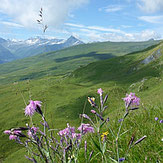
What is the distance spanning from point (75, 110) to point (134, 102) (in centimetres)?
5467

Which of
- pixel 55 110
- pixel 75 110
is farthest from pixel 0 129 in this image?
pixel 75 110

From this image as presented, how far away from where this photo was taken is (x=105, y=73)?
120 metres

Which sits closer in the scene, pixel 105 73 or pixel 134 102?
pixel 134 102

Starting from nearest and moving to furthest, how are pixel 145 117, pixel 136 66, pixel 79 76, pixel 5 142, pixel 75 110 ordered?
pixel 145 117
pixel 5 142
pixel 75 110
pixel 136 66
pixel 79 76

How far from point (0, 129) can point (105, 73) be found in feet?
260

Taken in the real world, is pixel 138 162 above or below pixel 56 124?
above

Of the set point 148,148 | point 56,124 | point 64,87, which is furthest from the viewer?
point 64,87

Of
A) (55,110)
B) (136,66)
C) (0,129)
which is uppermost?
(136,66)

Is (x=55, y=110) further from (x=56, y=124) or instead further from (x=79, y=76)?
(x=79, y=76)

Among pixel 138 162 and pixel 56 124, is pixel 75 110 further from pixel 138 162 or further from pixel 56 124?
pixel 138 162

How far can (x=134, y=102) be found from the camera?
2666 mm

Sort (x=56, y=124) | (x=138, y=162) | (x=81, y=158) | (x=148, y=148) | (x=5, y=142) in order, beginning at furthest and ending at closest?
(x=56, y=124)
(x=5, y=142)
(x=81, y=158)
(x=148, y=148)
(x=138, y=162)

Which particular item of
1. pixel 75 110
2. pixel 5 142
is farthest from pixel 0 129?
pixel 75 110

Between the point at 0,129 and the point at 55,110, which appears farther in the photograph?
the point at 55,110
